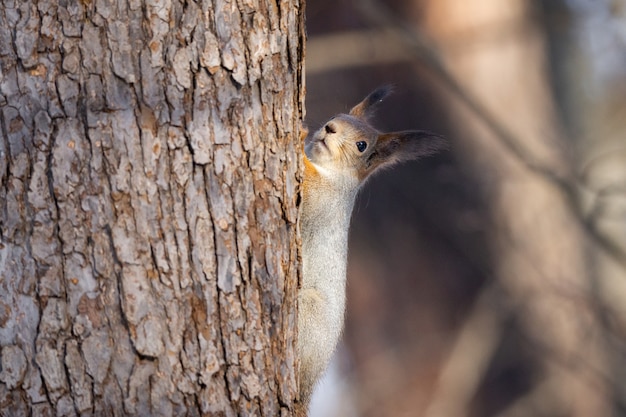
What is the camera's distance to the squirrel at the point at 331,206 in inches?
97.3

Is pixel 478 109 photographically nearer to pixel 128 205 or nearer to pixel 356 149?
pixel 356 149

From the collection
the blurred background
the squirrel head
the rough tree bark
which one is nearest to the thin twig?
the blurred background

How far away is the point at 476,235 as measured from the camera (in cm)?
577

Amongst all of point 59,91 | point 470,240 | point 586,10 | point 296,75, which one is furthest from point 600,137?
point 59,91

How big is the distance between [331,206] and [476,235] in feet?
10.5

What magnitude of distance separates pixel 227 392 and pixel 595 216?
160 inches

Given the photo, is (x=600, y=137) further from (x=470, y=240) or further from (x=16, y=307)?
(x=16, y=307)

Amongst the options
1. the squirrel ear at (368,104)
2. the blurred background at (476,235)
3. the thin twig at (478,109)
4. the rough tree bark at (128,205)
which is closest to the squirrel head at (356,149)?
the squirrel ear at (368,104)

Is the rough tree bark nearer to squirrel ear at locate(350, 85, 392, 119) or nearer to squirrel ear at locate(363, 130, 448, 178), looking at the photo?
squirrel ear at locate(363, 130, 448, 178)

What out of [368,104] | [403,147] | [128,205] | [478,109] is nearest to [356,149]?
[403,147]

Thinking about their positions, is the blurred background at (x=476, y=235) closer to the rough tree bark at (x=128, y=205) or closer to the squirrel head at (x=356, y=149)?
the squirrel head at (x=356, y=149)

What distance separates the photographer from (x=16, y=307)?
65.2 inches

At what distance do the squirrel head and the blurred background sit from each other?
2569 millimetres

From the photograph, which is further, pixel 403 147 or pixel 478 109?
pixel 478 109
